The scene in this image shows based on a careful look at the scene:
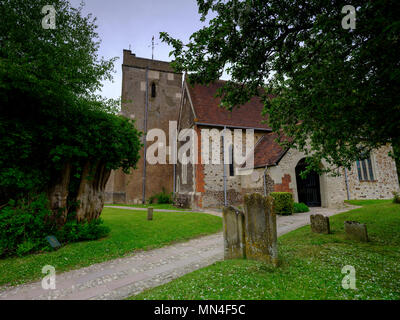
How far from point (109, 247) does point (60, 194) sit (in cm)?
264

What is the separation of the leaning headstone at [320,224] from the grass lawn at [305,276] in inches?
48.5

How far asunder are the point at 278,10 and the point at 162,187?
21.7m

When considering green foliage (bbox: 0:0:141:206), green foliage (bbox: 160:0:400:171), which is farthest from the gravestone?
green foliage (bbox: 160:0:400:171)

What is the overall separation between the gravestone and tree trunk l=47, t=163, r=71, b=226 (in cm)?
71

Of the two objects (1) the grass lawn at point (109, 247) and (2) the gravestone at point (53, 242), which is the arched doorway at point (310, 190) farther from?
(2) the gravestone at point (53, 242)

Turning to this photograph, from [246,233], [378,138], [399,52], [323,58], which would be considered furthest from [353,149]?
[246,233]

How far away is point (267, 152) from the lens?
16.2 metres

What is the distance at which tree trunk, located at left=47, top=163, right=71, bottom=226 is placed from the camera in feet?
23.1

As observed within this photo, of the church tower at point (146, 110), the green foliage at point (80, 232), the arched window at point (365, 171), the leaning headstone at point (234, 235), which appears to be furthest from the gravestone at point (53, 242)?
the arched window at point (365, 171)

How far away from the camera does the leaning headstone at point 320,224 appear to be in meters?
7.37

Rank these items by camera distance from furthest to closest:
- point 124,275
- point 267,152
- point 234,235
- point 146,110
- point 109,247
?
point 146,110, point 267,152, point 109,247, point 234,235, point 124,275

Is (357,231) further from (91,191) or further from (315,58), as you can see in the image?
(91,191)

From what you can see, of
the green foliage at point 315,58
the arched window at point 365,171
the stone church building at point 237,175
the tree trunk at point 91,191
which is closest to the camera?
the green foliage at point 315,58

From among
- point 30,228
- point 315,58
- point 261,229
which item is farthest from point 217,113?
point 30,228
